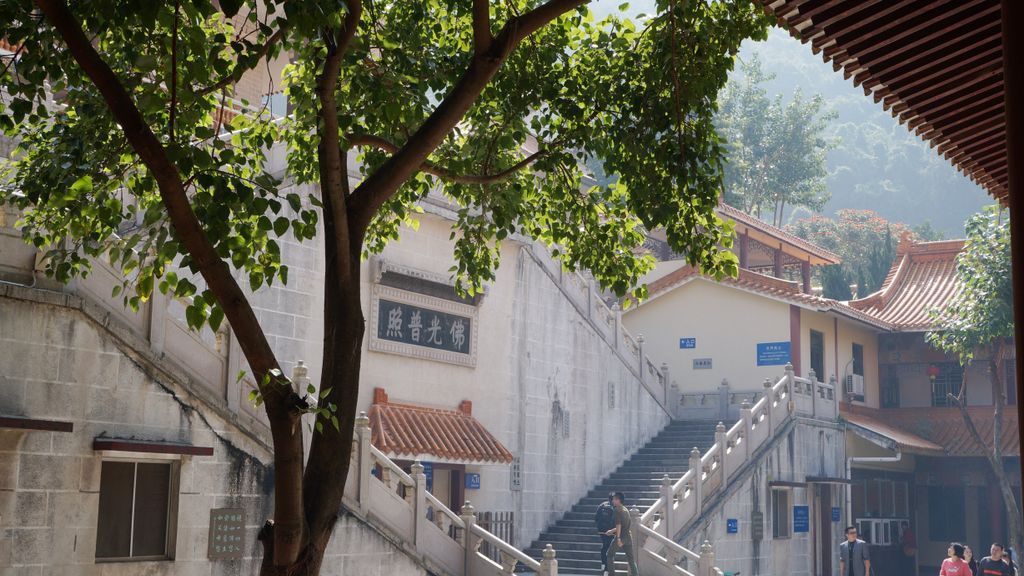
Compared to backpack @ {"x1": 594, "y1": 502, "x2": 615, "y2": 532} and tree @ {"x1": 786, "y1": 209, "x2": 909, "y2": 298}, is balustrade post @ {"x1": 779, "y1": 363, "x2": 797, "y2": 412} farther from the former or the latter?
tree @ {"x1": 786, "y1": 209, "x2": 909, "y2": 298}

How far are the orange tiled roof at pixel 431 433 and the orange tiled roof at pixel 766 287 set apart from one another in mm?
7529

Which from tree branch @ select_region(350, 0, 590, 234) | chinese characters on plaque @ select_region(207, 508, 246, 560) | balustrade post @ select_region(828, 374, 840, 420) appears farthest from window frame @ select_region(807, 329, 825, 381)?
tree branch @ select_region(350, 0, 590, 234)

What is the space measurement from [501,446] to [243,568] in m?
6.99

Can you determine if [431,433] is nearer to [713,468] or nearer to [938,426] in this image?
[713,468]

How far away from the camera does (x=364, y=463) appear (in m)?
14.6

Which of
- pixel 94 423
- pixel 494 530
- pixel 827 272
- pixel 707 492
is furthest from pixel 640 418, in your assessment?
→ pixel 827 272

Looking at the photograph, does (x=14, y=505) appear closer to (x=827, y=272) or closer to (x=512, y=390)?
(x=512, y=390)

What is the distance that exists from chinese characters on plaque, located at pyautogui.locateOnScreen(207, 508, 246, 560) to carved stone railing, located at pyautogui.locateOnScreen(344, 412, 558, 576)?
1.70 m

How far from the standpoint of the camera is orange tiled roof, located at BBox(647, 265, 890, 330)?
2598 cm

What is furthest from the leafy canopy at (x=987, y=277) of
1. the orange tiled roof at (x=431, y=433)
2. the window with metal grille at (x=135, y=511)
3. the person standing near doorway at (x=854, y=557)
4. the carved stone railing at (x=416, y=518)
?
the window with metal grille at (x=135, y=511)

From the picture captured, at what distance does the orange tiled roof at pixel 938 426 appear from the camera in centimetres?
2822

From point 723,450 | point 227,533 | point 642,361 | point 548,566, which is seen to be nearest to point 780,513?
point 723,450

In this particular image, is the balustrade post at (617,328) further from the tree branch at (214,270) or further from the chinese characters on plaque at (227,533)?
the tree branch at (214,270)

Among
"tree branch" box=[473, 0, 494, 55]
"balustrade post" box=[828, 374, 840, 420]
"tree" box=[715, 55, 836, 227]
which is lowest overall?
"balustrade post" box=[828, 374, 840, 420]
